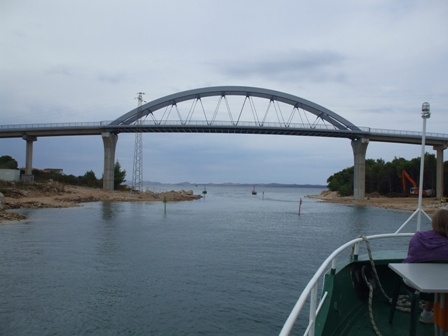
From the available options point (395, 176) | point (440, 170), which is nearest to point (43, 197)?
point (440, 170)

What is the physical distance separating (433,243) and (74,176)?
99.4m

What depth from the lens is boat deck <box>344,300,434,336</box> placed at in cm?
548

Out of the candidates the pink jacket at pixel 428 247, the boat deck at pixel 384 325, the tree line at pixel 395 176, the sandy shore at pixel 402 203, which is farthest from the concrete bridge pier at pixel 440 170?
the pink jacket at pixel 428 247

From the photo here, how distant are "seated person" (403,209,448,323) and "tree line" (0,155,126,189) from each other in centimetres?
9054

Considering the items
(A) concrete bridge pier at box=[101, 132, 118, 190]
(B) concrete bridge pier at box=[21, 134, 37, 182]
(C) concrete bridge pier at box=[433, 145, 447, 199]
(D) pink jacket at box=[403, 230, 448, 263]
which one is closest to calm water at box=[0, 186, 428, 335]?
(D) pink jacket at box=[403, 230, 448, 263]

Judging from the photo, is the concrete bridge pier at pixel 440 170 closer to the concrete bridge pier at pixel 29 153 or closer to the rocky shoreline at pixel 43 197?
the rocky shoreline at pixel 43 197

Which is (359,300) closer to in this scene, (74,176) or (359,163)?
(359,163)

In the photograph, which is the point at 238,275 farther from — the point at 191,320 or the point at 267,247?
the point at 267,247

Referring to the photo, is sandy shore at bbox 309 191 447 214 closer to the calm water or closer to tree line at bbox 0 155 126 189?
the calm water

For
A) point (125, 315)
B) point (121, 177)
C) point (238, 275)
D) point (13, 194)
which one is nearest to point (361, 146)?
point (121, 177)

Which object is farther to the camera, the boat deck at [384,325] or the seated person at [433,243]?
the boat deck at [384,325]

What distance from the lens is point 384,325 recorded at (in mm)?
5766

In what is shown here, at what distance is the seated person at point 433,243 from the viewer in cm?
459

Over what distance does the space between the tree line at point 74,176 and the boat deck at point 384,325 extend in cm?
8934
